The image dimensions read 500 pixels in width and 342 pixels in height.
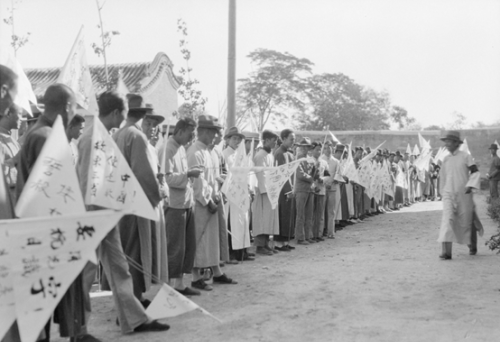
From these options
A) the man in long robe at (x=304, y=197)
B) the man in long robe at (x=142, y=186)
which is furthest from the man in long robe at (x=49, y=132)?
the man in long robe at (x=304, y=197)

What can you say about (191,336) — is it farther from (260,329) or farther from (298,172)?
(298,172)

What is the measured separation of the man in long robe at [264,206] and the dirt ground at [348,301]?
1.47ft

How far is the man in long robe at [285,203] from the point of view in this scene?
33.0ft

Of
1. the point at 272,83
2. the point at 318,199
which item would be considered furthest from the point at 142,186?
the point at 272,83

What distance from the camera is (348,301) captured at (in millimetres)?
6160

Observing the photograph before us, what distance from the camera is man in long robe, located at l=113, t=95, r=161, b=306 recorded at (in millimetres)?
5023

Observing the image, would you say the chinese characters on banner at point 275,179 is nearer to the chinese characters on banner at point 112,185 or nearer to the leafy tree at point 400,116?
the chinese characters on banner at point 112,185

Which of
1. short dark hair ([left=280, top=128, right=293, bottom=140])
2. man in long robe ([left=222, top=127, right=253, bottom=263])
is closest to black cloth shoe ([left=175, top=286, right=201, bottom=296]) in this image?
man in long robe ([left=222, top=127, right=253, bottom=263])

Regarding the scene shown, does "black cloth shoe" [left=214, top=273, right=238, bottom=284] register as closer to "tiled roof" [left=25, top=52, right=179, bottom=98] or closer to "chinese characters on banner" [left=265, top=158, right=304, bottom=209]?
"chinese characters on banner" [left=265, top=158, right=304, bottom=209]

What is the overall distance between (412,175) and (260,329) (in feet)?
60.4

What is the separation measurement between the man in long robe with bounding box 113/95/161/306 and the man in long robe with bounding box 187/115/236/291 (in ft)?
4.91

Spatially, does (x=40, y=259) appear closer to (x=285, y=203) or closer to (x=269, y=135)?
(x=269, y=135)

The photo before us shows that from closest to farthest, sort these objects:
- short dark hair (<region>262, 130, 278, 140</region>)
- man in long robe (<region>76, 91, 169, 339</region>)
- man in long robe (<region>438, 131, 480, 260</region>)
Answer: man in long robe (<region>76, 91, 169, 339</region>)
man in long robe (<region>438, 131, 480, 260</region>)
short dark hair (<region>262, 130, 278, 140</region>)

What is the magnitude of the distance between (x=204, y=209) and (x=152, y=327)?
2192mm
